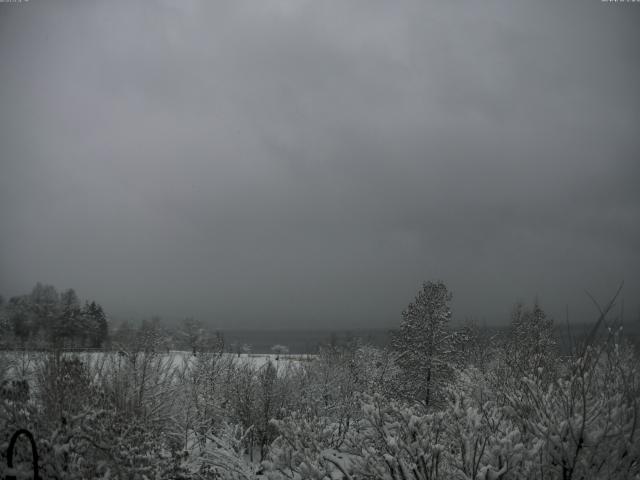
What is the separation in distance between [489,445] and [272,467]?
356 centimetres

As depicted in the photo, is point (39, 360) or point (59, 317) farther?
point (59, 317)

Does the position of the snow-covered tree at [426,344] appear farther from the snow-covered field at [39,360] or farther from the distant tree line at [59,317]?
the distant tree line at [59,317]

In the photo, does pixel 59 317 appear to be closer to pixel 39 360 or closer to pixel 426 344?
pixel 39 360

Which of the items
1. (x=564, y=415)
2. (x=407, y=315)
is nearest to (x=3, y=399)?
(x=564, y=415)

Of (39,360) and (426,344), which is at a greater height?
(426,344)

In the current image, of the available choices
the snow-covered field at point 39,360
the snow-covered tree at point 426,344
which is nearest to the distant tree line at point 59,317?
the snow-covered field at point 39,360

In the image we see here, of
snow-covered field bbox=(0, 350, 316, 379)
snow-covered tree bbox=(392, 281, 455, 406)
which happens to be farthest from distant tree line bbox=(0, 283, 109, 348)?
snow-covered tree bbox=(392, 281, 455, 406)

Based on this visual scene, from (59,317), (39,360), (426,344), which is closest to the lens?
(39,360)

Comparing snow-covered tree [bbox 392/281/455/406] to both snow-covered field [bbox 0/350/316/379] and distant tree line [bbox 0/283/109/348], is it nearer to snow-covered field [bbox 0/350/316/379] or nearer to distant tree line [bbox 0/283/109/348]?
snow-covered field [bbox 0/350/316/379]

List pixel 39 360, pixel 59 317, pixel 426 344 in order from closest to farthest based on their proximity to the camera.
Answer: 1. pixel 39 360
2. pixel 426 344
3. pixel 59 317

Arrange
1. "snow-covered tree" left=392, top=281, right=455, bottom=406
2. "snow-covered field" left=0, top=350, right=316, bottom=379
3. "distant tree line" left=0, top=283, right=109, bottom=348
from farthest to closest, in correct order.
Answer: "distant tree line" left=0, top=283, right=109, bottom=348, "snow-covered tree" left=392, top=281, right=455, bottom=406, "snow-covered field" left=0, top=350, right=316, bottom=379

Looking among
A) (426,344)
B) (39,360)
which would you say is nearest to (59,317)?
(39,360)

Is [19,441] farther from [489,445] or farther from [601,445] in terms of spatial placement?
[601,445]

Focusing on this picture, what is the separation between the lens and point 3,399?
31.2ft
